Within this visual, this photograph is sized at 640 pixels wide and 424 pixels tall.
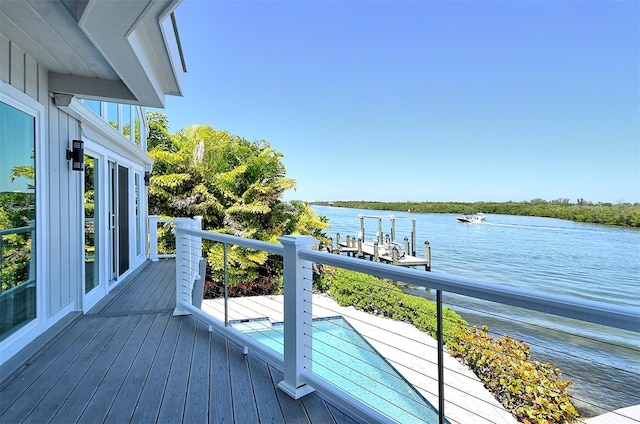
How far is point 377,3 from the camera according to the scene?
1476cm

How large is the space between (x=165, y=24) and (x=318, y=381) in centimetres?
290

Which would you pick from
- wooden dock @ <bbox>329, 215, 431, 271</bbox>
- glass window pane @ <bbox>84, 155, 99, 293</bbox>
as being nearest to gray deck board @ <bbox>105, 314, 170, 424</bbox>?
glass window pane @ <bbox>84, 155, 99, 293</bbox>

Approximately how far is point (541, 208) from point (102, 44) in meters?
28.2

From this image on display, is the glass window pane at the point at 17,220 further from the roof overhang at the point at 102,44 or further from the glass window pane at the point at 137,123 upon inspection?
the glass window pane at the point at 137,123

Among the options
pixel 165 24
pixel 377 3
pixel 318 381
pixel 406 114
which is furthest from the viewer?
pixel 406 114

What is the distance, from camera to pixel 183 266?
379cm

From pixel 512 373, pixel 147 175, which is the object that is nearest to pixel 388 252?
pixel 512 373

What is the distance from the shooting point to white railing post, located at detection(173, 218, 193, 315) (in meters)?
3.74

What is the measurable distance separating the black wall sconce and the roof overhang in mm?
575

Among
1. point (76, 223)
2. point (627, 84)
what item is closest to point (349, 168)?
point (627, 84)

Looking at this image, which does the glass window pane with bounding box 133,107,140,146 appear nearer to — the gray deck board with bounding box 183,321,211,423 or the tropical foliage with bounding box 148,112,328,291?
the tropical foliage with bounding box 148,112,328,291

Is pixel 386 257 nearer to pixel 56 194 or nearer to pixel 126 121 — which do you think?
pixel 126 121

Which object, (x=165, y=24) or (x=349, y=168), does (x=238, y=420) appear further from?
(x=349, y=168)

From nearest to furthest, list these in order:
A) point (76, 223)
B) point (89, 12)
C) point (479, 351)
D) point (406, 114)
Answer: point (89, 12)
point (76, 223)
point (479, 351)
point (406, 114)
